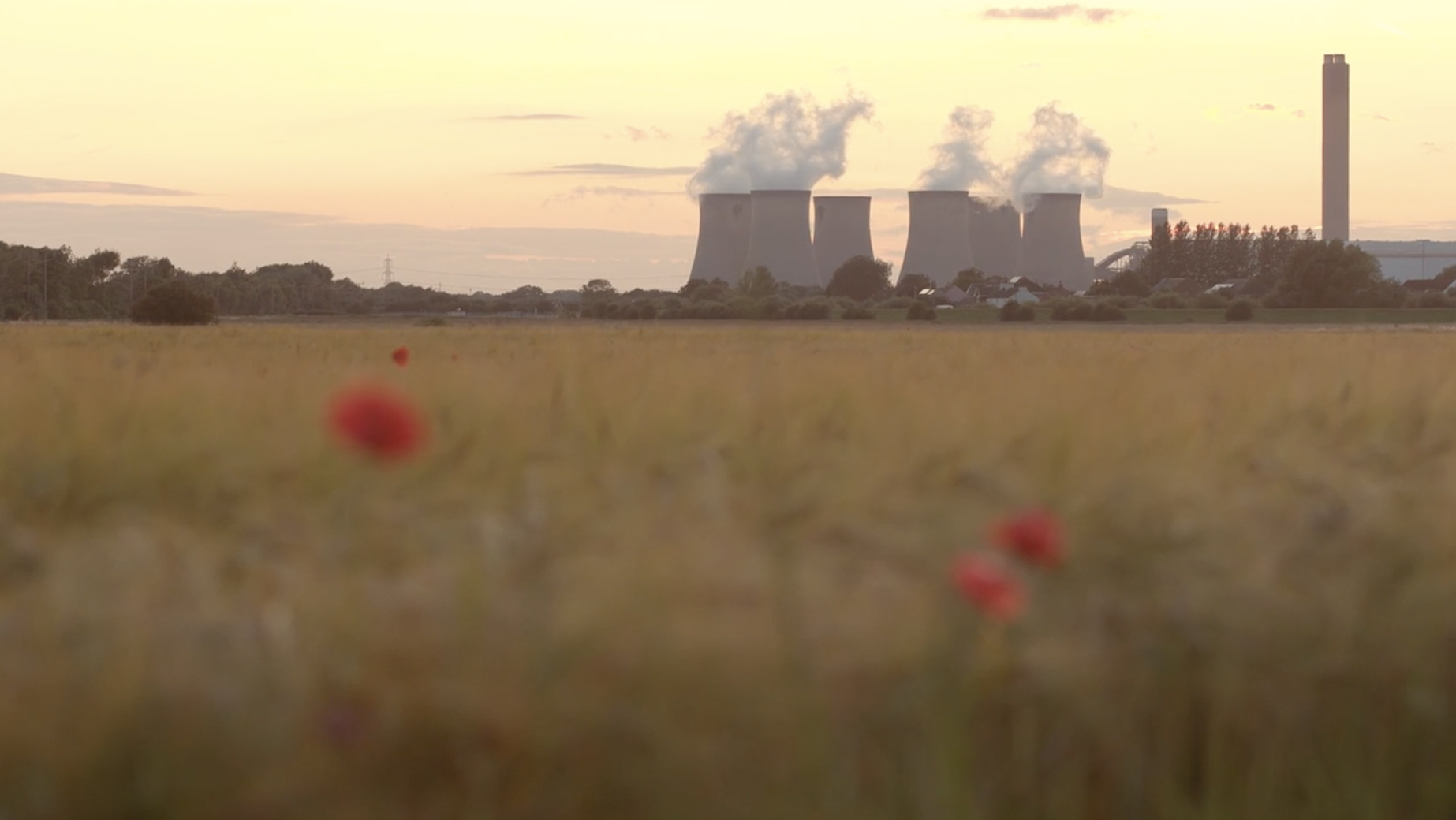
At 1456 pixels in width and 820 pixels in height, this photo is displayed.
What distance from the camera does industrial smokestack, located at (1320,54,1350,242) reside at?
108375mm

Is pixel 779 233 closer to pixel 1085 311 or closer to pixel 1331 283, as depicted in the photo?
pixel 1085 311

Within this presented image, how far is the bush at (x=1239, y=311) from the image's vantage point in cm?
5362

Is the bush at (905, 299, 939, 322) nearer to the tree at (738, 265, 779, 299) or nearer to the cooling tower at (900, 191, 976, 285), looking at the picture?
the tree at (738, 265, 779, 299)

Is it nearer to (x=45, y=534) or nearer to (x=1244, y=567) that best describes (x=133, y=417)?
(x=45, y=534)

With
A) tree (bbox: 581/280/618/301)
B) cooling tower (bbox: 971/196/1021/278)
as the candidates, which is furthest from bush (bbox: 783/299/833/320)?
tree (bbox: 581/280/618/301)

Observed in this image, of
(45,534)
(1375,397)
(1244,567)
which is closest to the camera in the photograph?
(1244,567)

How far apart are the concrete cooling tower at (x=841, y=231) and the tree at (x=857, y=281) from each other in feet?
2.07

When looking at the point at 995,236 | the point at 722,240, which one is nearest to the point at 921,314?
the point at 722,240

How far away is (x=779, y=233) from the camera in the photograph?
66375 mm

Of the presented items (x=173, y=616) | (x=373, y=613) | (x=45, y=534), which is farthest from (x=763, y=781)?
(x=45, y=534)

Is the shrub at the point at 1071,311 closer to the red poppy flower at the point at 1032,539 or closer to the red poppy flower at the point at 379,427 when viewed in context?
the red poppy flower at the point at 379,427

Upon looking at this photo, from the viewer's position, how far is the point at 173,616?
1.44 m

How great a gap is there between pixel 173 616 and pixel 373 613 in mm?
203

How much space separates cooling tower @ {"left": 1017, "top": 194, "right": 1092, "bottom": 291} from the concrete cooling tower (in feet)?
35.2
